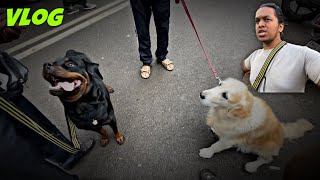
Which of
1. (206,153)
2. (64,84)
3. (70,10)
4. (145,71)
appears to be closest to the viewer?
(64,84)

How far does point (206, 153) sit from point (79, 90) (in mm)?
1472

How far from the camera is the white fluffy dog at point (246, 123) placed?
1707mm

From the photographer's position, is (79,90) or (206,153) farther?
(206,153)

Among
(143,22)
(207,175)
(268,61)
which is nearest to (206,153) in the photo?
(207,175)

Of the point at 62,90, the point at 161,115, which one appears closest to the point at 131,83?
the point at 161,115

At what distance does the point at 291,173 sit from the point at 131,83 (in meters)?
2.67

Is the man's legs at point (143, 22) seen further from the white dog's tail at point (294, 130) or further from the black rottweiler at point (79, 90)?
the white dog's tail at point (294, 130)

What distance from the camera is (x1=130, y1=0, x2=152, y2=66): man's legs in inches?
107

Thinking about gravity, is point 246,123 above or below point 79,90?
below

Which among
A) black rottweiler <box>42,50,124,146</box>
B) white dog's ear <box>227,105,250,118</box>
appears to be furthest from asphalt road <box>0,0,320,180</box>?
black rottweiler <box>42,50,124,146</box>

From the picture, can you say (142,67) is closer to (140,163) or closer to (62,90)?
(140,163)

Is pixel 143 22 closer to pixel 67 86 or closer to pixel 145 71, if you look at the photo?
pixel 145 71

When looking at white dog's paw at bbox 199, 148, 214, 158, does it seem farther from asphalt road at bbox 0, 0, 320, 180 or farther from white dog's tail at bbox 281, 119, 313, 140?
white dog's tail at bbox 281, 119, 313, 140

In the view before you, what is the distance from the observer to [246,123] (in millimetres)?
1824
